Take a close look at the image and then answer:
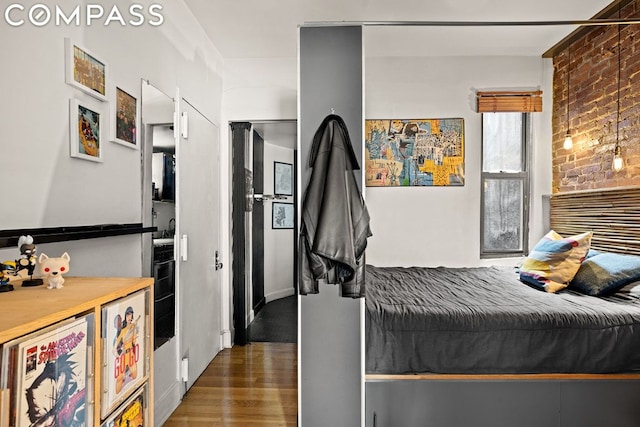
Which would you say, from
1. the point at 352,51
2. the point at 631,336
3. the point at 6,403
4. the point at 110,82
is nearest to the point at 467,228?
the point at 631,336

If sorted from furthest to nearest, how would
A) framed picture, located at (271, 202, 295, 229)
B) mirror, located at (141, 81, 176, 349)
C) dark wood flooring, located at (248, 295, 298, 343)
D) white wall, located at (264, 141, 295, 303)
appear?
framed picture, located at (271, 202, 295, 229) → white wall, located at (264, 141, 295, 303) → dark wood flooring, located at (248, 295, 298, 343) → mirror, located at (141, 81, 176, 349)

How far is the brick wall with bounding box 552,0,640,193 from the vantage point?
9.27 ft

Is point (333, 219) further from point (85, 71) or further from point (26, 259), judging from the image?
point (85, 71)

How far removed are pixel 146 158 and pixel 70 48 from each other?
31.0 inches

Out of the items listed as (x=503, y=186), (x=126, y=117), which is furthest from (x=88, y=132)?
(x=503, y=186)

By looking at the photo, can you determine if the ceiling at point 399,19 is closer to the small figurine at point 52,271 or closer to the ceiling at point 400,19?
the ceiling at point 400,19

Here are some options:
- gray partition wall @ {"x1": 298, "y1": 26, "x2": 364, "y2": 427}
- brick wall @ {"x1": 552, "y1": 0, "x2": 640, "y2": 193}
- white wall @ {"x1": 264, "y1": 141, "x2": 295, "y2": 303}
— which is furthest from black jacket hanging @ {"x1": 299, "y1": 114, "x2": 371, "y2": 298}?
white wall @ {"x1": 264, "y1": 141, "x2": 295, "y2": 303}

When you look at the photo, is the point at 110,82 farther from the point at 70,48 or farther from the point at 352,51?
the point at 352,51

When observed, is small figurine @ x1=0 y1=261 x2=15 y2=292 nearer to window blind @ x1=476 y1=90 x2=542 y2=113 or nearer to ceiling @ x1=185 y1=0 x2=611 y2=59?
ceiling @ x1=185 y1=0 x2=611 y2=59

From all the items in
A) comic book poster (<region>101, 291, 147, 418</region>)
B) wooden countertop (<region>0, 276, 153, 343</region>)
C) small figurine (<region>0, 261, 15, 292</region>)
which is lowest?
comic book poster (<region>101, 291, 147, 418</region>)

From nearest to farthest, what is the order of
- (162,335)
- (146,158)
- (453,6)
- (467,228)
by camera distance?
1. (146,158)
2. (162,335)
3. (453,6)
4. (467,228)

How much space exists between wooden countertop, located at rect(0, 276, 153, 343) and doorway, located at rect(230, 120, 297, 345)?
8.78 ft

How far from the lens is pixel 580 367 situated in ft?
6.88

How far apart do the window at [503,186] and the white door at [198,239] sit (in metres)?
2.57
